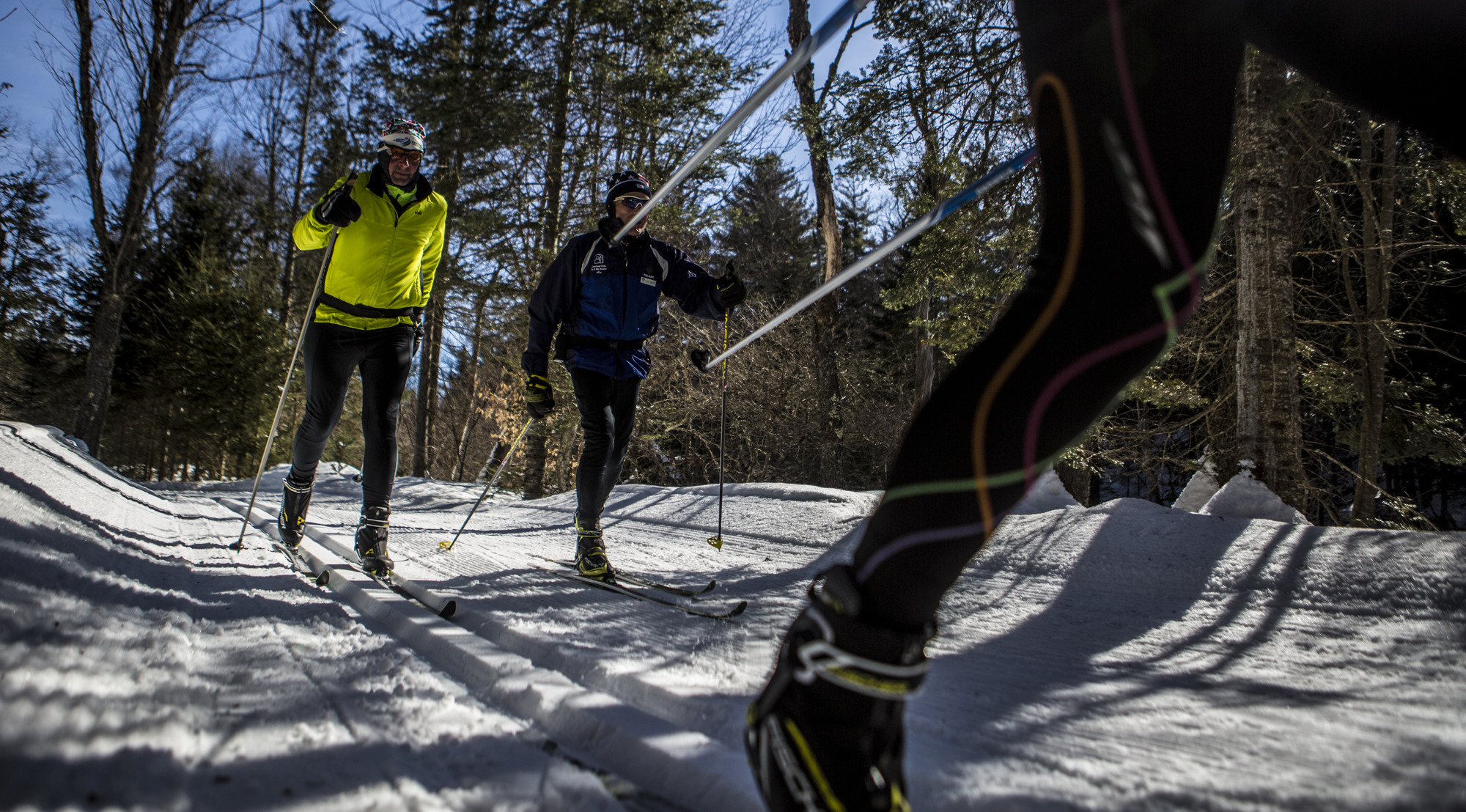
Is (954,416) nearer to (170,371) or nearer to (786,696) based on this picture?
(786,696)

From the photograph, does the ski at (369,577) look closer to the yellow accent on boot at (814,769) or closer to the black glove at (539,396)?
the black glove at (539,396)

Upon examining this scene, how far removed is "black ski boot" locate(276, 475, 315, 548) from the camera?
3.20 meters

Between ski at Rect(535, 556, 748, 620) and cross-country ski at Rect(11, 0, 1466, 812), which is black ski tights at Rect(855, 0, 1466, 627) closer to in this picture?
cross-country ski at Rect(11, 0, 1466, 812)

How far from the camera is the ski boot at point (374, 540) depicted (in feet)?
9.11

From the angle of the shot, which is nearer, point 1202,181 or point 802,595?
point 1202,181

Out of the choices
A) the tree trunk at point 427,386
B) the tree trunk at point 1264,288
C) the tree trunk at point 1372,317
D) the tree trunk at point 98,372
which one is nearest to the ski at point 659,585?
→ the tree trunk at point 1264,288

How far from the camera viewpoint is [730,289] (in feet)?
11.5

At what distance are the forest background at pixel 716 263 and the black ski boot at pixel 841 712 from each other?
16.4ft

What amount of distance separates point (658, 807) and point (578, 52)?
1265 cm

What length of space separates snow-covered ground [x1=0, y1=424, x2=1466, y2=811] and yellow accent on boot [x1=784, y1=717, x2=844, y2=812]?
0.23m

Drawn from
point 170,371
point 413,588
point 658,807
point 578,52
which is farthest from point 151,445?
point 658,807

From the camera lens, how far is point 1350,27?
886 mm

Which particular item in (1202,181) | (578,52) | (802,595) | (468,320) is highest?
(578,52)

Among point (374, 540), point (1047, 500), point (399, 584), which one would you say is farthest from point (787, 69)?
point (1047, 500)
